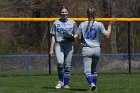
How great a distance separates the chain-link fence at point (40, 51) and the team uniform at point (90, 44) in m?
8.35

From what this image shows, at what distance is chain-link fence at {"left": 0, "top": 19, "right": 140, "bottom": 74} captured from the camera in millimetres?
21906

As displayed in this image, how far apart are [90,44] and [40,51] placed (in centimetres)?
1148

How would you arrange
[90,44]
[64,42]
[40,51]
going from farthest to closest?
[40,51] < [64,42] < [90,44]

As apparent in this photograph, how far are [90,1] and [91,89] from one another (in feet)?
70.0

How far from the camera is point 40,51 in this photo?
23.7m

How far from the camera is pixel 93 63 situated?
12.5m

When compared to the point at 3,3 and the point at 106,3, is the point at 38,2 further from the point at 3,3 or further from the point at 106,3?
the point at 106,3

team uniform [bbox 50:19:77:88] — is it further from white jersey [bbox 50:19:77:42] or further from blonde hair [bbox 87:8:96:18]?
blonde hair [bbox 87:8:96:18]

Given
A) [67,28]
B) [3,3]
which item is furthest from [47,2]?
[67,28]

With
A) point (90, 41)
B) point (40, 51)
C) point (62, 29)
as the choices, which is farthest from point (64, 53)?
point (40, 51)

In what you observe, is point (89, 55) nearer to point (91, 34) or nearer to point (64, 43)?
point (91, 34)

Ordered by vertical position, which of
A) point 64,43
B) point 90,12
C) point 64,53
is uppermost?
point 90,12

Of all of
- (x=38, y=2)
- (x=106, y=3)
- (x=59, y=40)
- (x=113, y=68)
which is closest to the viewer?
(x=59, y=40)

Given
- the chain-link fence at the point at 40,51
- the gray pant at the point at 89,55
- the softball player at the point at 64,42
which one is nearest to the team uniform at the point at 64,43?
the softball player at the point at 64,42
